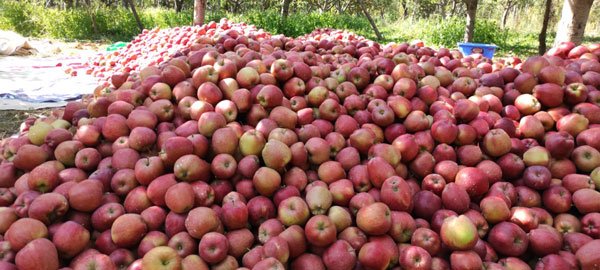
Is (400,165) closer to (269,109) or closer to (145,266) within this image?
(269,109)

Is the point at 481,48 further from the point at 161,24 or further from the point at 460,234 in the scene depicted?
the point at 161,24

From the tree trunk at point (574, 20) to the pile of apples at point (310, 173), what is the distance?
2537 millimetres

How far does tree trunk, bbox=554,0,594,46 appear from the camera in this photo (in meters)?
5.07

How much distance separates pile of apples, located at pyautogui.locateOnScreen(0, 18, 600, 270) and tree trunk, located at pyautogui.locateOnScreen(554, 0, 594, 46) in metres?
2.54

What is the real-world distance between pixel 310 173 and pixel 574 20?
5.18m

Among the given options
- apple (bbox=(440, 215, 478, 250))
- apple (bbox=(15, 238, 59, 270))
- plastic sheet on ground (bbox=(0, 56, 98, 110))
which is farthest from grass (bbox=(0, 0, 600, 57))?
apple (bbox=(15, 238, 59, 270))

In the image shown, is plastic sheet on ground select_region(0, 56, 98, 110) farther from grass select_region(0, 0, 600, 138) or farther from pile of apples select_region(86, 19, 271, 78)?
grass select_region(0, 0, 600, 138)

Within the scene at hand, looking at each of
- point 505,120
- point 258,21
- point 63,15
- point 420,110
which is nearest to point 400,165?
point 420,110

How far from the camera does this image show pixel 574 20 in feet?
16.9

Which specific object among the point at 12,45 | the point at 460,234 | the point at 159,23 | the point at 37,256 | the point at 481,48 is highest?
the point at 159,23

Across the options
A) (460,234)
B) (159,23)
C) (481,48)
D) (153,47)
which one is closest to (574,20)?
(481,48)

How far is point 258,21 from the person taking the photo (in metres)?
15.6

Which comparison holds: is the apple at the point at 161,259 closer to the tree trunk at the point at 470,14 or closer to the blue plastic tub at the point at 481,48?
the blue plastic tub at the point at 481,48

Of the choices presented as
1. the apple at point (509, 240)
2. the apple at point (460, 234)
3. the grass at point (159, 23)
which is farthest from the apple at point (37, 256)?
the grass at point (159, 23)
